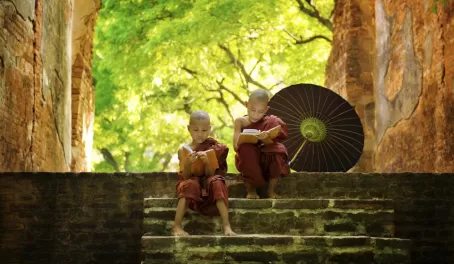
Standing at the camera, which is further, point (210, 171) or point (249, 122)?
point (249, 122)

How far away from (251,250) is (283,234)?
66 centimetres

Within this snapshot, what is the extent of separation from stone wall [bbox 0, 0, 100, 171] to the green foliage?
23.6 feet

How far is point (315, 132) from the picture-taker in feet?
31.2

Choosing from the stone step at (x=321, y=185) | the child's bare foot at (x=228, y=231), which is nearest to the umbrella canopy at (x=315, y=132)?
the stone step at (x=321, y=185)

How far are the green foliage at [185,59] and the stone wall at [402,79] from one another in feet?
12.7

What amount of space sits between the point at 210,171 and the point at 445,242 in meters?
2.64

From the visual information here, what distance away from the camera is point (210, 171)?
648 centimetres

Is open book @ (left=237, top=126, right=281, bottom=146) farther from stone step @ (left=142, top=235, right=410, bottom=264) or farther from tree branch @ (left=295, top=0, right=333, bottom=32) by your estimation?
tree branch @ (left=295, top=0, right=333, bottom=32)

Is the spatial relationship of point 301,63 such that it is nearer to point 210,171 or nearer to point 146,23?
point 146,23


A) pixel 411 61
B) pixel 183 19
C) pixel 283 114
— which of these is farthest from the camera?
pixel 183 19

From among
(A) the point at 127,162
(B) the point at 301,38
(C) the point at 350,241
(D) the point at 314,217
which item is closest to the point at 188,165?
(D) the point at 314,217

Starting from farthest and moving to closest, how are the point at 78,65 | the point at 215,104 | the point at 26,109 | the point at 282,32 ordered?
the point at 215,104 → the point at 282,32 → the point at 78,65 → the point at 26,109

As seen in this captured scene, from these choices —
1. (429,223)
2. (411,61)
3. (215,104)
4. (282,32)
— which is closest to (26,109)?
Result: (429,223)

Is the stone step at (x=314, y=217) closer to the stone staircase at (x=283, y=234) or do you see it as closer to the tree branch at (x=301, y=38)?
the stone staircase at (x=283, y=234)
